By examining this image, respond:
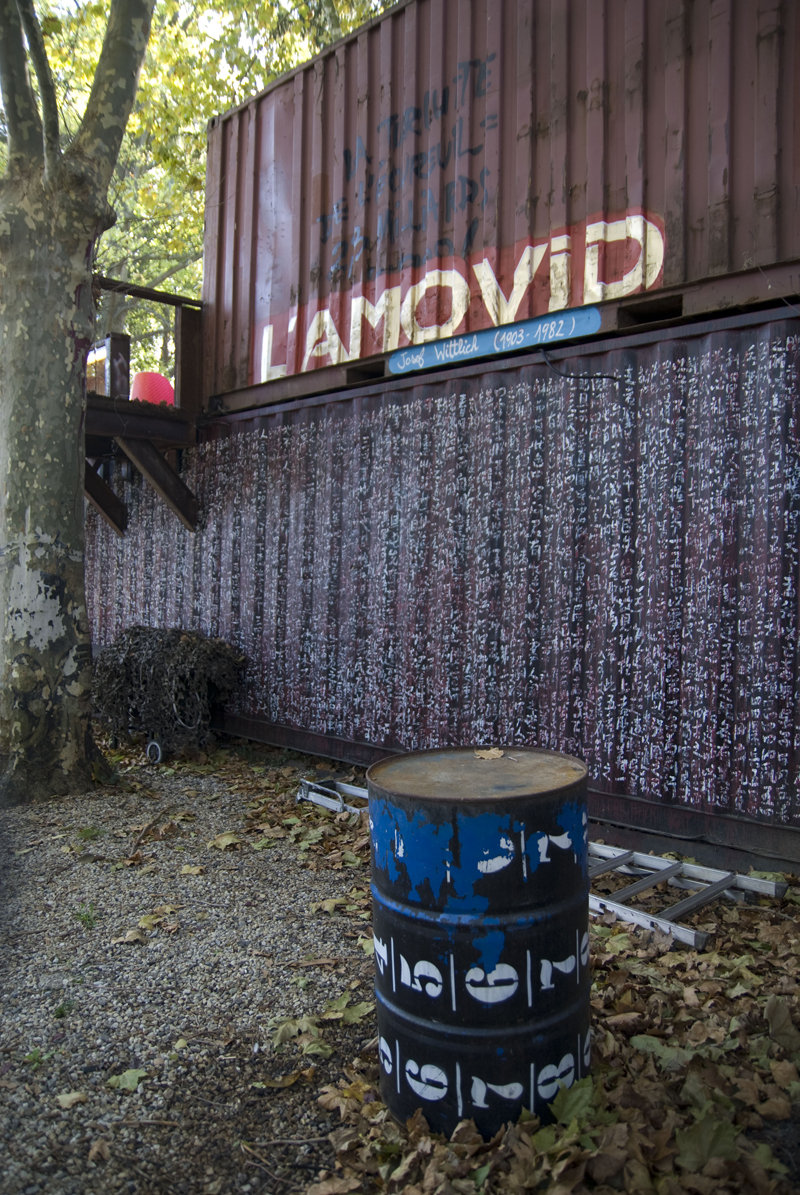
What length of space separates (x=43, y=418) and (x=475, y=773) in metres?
4.82

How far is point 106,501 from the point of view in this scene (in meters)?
9.31

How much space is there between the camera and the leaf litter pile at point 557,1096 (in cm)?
212

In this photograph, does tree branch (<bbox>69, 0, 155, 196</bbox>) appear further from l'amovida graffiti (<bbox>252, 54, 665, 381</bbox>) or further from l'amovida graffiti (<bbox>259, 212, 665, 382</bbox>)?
l'amovida graffiti (<bbox>259, 212, 665, 382</bbox>)

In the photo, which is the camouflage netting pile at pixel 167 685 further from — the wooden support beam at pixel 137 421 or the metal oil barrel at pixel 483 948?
the metal oil barrel at pixel 483 948

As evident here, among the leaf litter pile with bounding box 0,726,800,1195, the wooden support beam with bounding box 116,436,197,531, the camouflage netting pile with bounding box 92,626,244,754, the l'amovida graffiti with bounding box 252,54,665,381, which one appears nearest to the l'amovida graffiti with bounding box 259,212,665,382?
the l'amovida graffiti with bounding box 252,54,665,381


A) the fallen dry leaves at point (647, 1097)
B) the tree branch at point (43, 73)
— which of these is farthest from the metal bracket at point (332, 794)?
the tree branch at point (43, 73)

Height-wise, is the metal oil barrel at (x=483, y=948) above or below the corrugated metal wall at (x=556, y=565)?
below

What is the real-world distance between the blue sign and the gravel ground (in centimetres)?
354

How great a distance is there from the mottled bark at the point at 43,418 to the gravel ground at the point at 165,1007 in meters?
0.86

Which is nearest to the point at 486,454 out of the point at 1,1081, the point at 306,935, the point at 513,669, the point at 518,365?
the point at 518,365

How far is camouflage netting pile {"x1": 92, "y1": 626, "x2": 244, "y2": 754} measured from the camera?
7.25m

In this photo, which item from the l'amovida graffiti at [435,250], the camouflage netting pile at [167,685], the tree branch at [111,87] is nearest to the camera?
the l'amovida graffiti at [435,250]

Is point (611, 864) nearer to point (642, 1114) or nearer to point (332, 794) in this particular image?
point (642, 1114)

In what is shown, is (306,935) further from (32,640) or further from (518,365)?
(518,365)
